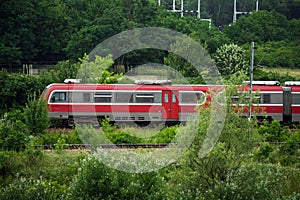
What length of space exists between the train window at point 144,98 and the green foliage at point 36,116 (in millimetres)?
5308

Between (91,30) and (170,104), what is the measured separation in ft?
71.4

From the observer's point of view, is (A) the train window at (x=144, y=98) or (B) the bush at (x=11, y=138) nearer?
(B) the bush at (x=11, y=138)

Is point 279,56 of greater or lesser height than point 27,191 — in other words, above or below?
above

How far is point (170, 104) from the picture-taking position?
2794cm

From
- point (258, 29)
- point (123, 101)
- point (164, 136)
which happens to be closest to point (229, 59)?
point (123, 101)

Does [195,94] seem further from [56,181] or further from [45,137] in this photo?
[56,181]

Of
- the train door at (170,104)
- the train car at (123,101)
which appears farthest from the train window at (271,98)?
the train door at (170,104)

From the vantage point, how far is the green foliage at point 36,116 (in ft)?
78.4

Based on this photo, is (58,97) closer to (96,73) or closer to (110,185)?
(96,73)

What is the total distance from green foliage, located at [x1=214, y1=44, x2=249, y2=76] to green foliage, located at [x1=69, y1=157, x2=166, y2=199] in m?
26.7

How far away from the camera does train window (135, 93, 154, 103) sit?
2794 centimetres

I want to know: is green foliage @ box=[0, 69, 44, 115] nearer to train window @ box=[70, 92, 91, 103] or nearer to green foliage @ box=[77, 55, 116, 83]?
green foliage @ box=[77, 55, 116, 83]

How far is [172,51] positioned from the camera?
39.6 metres

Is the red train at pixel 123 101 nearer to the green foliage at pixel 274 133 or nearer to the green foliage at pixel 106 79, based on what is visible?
the green foliage at pixel 274 133
